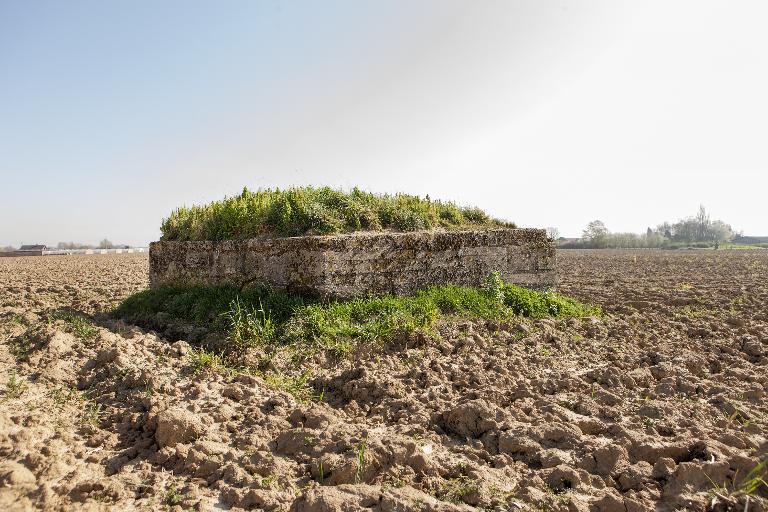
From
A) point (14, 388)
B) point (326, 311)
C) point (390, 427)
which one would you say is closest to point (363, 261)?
point (326, 311)

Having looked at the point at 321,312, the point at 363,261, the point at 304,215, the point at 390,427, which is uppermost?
the point at 304,215

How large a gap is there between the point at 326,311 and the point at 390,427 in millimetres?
2691

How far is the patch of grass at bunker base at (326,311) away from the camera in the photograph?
599 cm

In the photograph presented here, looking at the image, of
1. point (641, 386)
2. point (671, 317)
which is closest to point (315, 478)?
point (641, 386)

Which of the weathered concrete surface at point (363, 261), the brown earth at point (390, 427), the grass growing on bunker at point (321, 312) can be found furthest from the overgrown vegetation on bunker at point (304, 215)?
the brown earth at point (390, 427)

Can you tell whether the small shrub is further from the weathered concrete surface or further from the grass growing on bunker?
the weathered concrete surface

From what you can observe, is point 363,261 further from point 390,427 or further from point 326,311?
point 390,427

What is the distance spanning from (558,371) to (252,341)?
3550mm

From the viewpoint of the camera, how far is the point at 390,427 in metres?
4.05

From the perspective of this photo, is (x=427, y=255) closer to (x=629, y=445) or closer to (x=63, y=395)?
(x=629, y=445)

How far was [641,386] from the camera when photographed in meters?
5.14

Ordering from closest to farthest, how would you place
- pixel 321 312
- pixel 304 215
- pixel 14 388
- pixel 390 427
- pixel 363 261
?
pixel 390 427
pixel 14 388
pixel 321 312
pixel 363 261
pixel 304 215

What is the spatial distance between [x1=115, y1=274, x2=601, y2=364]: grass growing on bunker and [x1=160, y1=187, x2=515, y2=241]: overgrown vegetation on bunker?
1.04 metres

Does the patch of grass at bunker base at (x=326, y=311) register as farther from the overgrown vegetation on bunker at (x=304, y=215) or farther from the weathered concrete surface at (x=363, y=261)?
the overgrown vegetation on bunker at (x=304, y=215)
